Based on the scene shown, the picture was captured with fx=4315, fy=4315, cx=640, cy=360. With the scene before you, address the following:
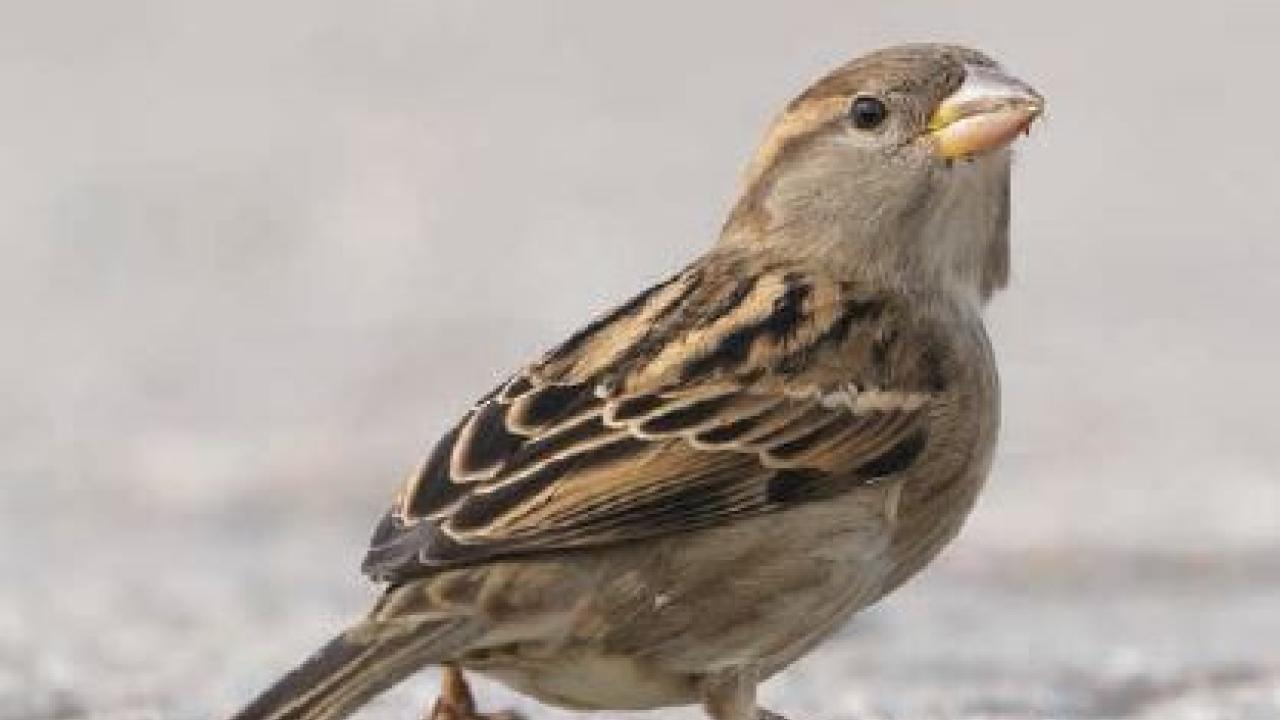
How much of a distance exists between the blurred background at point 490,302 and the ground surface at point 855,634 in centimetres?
2

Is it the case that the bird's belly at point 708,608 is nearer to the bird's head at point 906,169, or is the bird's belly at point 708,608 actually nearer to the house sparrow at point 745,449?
the house sparrow at point 745,449

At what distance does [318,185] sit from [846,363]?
27.7 feet

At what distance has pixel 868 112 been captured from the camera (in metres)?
8.63

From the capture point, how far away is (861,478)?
807 centimetres

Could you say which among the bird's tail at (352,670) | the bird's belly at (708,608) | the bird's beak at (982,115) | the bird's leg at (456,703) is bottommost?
the bird's tail at (352,670)

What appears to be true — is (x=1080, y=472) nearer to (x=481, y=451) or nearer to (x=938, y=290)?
(x=938, y=290)

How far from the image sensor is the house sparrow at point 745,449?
7559 millimetres

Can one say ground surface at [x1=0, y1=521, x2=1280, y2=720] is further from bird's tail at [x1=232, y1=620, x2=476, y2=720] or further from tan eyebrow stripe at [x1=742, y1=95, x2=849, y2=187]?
bird's tail at [x1=232, y1=620, x2=476, y2=720]

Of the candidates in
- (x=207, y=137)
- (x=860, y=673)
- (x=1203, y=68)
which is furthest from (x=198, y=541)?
(x=1203, y=68)

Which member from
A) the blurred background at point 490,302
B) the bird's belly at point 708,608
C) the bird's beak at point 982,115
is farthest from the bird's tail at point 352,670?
the bird's beak at point 982,115

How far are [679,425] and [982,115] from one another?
990 millimetres

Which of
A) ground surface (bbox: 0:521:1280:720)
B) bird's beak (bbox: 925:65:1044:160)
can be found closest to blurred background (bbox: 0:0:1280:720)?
ground surface (bbox: 0:521:1280:720)

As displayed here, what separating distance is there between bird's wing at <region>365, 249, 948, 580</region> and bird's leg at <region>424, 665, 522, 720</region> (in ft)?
1.73

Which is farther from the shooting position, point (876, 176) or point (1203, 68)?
point (1203, 68)
